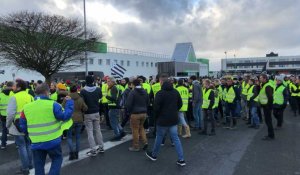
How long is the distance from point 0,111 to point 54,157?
492 centimetres

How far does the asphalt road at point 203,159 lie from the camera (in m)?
6.71

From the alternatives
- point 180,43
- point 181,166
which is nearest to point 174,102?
point 181,166

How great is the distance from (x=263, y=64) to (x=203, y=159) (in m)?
106

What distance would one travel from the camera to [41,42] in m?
28.4

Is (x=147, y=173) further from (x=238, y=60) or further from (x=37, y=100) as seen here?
(x=238, y=60)

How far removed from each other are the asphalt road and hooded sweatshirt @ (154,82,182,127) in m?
0.92

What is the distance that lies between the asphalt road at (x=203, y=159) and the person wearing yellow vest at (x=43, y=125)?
1640mm

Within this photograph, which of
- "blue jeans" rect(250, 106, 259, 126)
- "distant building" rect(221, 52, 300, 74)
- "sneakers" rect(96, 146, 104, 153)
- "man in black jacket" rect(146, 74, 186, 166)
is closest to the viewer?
"man in black jacket" rect(146, 74, 186, 166)

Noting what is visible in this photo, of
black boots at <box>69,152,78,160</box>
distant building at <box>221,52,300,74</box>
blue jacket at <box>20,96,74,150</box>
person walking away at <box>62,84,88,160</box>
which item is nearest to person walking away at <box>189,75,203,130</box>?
person walking away at <box>62,84,88,160</box>

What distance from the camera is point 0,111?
30.6 ft

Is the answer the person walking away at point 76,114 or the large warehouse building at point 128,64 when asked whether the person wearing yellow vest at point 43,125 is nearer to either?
the person walking away at point 76,114

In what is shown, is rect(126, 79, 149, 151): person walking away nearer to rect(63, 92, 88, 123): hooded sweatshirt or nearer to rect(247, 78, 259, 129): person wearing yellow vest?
rect(63, 92, 88, 123): hooded sweatshirt

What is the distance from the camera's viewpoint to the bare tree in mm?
27719

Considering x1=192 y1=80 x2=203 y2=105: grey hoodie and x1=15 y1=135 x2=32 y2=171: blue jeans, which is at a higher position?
x1=192 y1=80 x2=203 y2=105: grey hoodie
